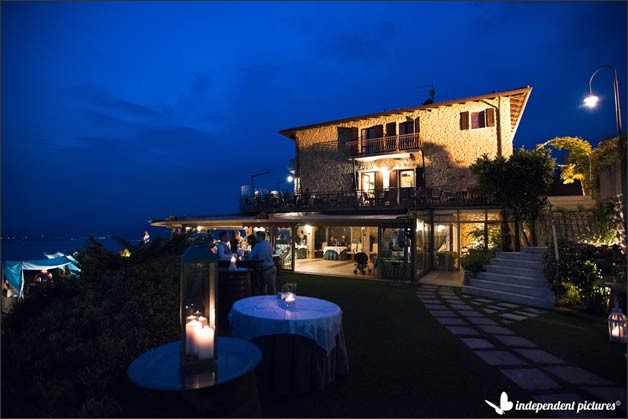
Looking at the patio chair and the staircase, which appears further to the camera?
the patio chair

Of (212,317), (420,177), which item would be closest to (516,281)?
(212,317)

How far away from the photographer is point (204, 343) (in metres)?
2.02

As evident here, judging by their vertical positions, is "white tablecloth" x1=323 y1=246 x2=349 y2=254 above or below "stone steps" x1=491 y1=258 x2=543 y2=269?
below

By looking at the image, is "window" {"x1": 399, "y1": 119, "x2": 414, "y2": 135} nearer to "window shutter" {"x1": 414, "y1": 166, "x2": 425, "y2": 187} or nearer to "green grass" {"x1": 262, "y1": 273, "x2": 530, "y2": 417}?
"window shutter" {"x1": 414, "y1": 166, "x2": 425, "y2": 187}

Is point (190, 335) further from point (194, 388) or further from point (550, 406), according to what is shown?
point (550, 406)

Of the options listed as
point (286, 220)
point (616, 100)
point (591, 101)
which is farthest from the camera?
point (286, 220)

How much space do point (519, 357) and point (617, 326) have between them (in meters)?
1.76

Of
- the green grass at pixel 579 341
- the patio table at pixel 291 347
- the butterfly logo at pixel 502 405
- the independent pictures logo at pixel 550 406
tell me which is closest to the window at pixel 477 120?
the green grass at pixel 579 341

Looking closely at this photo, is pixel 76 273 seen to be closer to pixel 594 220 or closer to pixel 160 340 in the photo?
pixel 160 340

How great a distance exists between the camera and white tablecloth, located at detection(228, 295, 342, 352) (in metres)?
3.23

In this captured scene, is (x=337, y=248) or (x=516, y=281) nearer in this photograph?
(x=516, y=281)

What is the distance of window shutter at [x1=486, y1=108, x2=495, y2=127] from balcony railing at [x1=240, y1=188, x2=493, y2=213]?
10.5 feet

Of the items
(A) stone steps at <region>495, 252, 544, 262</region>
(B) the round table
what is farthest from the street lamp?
(B) the round table

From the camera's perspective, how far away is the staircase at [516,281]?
7469 millimetres
